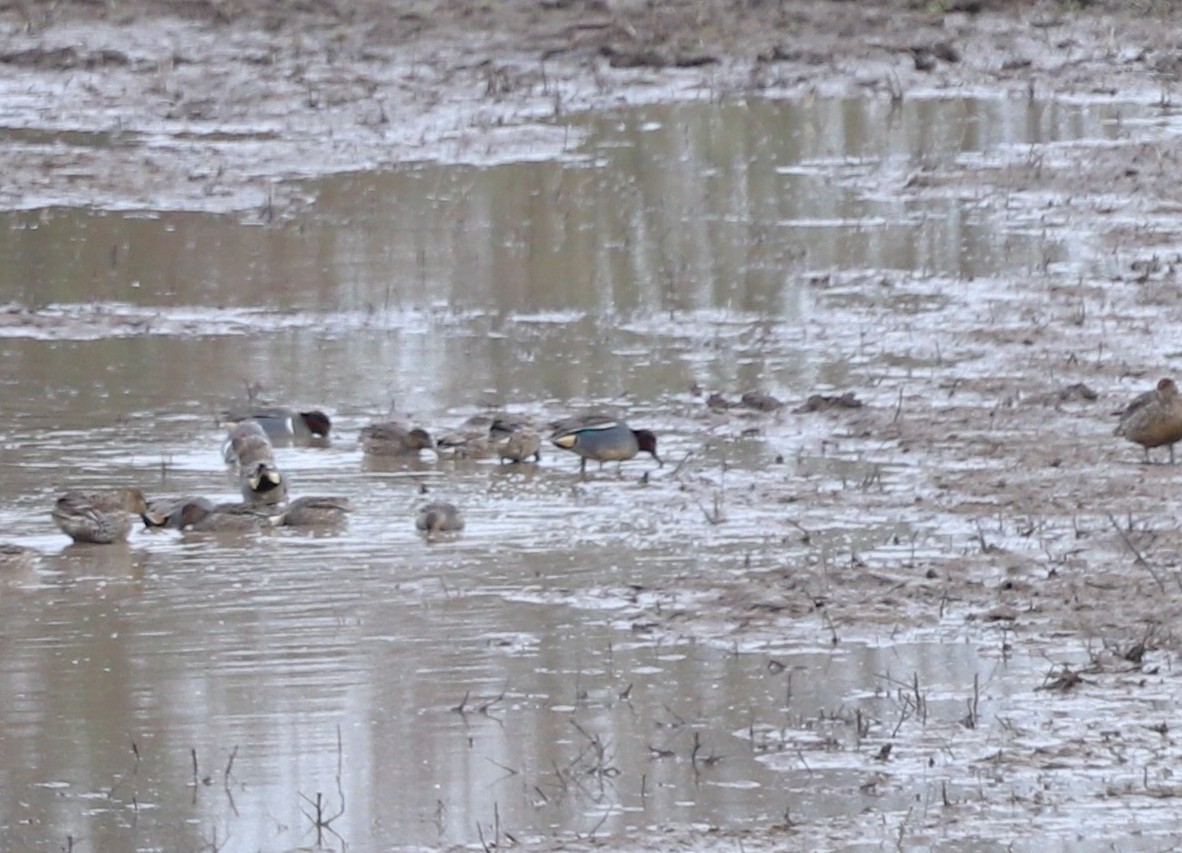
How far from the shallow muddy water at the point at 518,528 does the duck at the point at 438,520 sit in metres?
0.12

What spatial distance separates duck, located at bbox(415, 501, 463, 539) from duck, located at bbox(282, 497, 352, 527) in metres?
0.37

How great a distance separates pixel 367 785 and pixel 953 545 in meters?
3.07

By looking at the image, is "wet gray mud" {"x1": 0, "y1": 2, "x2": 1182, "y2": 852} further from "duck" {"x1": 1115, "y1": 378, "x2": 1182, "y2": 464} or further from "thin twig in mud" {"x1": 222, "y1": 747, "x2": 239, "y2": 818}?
"duck" {"x1": 1115, "y1": 378, "x2": 1182, "y2": 464}

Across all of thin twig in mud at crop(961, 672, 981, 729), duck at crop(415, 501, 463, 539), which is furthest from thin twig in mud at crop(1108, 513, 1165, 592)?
duck at crop(415, 501, 463, 539)

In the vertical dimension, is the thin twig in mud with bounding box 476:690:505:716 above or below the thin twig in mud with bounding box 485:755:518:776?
above

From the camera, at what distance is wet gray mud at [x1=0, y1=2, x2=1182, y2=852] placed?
22.9ft

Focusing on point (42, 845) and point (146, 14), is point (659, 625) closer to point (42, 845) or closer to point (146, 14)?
point (42, 845)

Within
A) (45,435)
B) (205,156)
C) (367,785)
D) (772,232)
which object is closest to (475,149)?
(205,156)

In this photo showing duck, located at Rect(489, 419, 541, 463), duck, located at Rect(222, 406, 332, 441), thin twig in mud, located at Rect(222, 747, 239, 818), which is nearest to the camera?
thin twig in mud, located at Rect(222, 747, 239, 818)

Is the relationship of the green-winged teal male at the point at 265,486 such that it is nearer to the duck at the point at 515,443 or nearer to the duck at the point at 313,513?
the duck at the point at 313,513

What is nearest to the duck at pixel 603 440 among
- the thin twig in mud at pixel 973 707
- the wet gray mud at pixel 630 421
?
the wet gray mud at pixel 630 421

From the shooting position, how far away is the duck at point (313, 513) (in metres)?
9.92

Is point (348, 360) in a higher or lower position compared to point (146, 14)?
lower

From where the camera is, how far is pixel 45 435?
1151 centimetres
